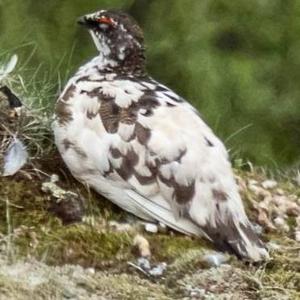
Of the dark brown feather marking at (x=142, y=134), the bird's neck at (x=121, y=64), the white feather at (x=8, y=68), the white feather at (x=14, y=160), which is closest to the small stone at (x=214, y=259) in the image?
the dark brown feather marking at (x=142, y=134)

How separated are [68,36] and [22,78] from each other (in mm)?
2181

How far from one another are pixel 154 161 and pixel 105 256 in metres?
0.37

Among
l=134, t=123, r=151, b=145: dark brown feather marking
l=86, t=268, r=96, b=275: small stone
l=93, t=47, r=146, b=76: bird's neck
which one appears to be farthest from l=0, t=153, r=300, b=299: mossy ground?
l=93, t=47, r=146, b=76: bird's neck

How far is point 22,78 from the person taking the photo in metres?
5.99

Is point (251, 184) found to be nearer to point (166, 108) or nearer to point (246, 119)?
point (166, 108)

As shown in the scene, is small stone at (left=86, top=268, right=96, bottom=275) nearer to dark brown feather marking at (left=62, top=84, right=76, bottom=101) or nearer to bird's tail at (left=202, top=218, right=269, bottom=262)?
bird's tail at (left=202, top=218, right=269, bottom=262)

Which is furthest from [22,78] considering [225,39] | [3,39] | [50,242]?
[225,39]

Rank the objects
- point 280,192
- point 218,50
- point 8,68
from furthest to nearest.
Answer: point 218,50 → point 280,192 → point 8,68

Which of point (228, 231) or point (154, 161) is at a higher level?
point (154, 161)

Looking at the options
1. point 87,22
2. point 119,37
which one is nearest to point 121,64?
point 119,37

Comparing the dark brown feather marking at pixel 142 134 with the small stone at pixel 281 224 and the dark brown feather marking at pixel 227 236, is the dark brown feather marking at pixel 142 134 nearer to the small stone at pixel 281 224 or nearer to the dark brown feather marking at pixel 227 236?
the dark brown feather marking at pixel 227 236

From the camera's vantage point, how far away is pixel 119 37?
5789 millimetres

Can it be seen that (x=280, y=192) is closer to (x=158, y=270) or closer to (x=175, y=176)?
(x=175, y=176)

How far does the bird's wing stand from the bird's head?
37cm
